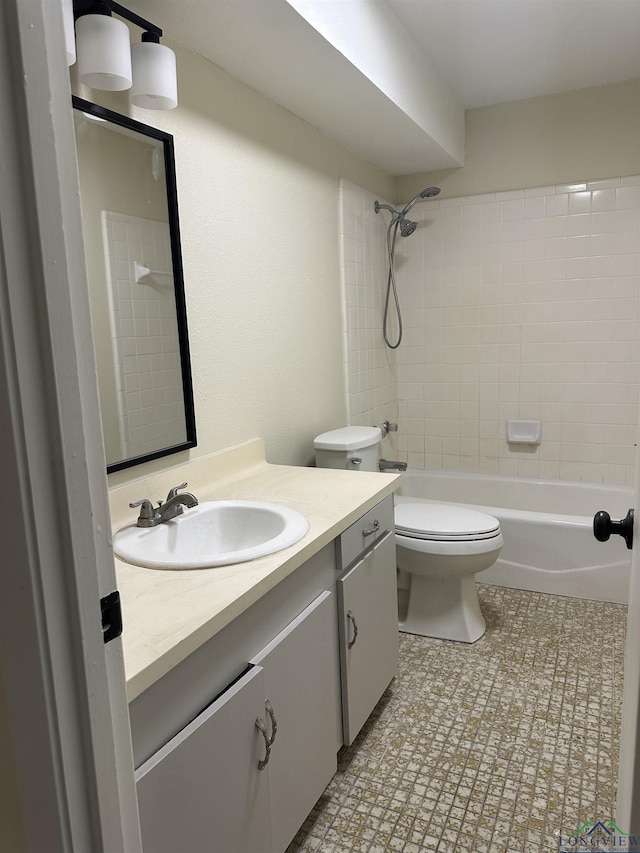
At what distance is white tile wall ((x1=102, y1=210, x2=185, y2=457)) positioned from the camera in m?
1.58

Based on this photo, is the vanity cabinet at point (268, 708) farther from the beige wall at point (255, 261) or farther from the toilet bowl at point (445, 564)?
the beige wall at point (255, 261)

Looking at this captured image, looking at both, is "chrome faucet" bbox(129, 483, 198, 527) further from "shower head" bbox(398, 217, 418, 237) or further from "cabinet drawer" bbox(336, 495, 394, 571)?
"shower head" bbox(398, 217, 418, 237)

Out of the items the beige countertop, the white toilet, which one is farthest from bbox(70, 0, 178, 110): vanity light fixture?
the white toilet

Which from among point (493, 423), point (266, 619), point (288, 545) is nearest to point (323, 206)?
point (493, 423)

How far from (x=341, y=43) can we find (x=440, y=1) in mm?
581

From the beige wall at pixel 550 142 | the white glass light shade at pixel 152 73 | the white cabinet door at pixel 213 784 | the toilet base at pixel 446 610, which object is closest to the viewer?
the white cabinet door at pixel 213 784

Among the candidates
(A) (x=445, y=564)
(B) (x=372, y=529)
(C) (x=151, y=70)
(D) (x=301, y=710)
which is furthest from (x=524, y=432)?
(C) (x=151, y=70)

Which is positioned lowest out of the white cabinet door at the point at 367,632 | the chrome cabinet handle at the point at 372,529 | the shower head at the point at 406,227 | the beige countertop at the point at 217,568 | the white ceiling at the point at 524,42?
the white cabinet door at the point at 367,632

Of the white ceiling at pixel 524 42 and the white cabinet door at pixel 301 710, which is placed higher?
the white ceiling at pixel 524 42

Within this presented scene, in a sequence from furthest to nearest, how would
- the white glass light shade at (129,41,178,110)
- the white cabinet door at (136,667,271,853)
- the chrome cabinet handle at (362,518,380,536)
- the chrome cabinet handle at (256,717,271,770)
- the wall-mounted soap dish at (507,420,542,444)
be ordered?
the wall-mounted soap dish at (507,420,542,444), the chrome cabinet handle at (362,518,380,536), the white glass light shade at (129,41,178,110), the chrome cabinet handle at (256,717,271,770), the white cabinet door at (136,667,271,853)

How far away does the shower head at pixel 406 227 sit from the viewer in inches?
129

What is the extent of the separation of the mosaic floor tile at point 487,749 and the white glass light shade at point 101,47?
6.22 ft

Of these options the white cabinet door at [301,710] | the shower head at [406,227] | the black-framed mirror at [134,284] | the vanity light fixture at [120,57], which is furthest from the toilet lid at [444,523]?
the vanity light fixture at [120,57]

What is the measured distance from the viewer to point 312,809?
159cm
